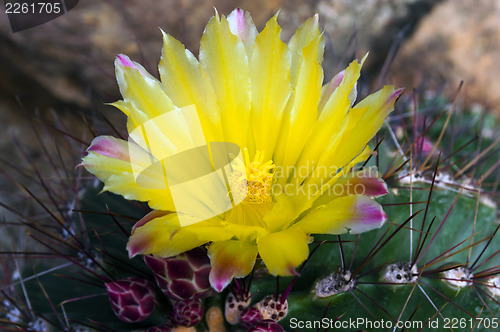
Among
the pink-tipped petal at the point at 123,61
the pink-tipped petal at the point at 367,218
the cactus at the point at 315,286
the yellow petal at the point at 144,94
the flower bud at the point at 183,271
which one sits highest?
the pink-tipped petal at the point at 123,61

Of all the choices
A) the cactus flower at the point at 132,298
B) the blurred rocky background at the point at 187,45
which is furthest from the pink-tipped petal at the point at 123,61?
the blurred rocky background at the point at 187,45

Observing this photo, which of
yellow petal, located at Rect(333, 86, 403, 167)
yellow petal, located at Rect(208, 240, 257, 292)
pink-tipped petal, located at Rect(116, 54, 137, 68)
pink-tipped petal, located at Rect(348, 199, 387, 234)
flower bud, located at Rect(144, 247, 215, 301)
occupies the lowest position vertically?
flower bud, located at Rect(144, 247, 215, 301)

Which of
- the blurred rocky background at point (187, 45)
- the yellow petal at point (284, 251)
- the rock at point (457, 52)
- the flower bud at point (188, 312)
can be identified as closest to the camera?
the yellow petal at point (284, 251)

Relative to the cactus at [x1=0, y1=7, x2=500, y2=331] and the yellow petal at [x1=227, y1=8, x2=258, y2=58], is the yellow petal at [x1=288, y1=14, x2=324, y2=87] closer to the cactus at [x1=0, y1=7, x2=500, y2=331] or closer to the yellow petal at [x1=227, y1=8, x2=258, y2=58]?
the yellow petal at [x1=227, y1=8, x2=258, y2=58]

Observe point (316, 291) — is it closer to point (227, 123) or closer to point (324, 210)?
point (324, 210)

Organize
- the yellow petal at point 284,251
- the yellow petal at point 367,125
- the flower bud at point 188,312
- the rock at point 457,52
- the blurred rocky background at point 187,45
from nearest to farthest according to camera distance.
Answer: the yellow petal at point 284,251, the yellow petal at point 367,125, the flower bud at point 188,312, the blurred rocky background at point 187,45, the rock at point 457,52

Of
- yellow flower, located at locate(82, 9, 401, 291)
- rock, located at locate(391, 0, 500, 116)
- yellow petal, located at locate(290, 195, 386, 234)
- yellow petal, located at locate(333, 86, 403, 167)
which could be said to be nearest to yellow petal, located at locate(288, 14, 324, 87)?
yellow flower, located at locate(82, 9, 401, 291)

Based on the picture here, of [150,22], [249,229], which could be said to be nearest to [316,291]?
[249,229]

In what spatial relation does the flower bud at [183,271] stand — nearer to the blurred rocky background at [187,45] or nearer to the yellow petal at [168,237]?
the yellow petal at [168,237]
